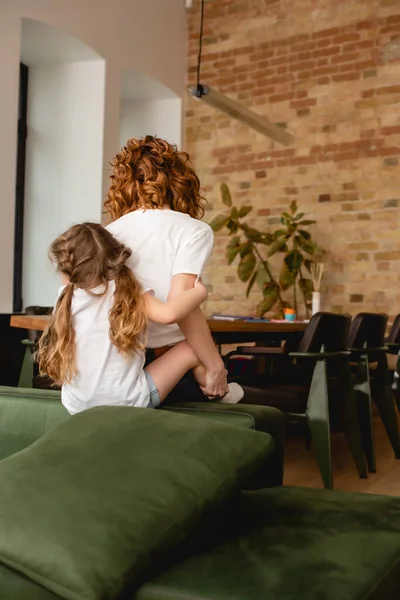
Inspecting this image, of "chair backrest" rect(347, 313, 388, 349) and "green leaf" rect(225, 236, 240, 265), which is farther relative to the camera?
"green leaf" rect(225, 236, 240, 265)

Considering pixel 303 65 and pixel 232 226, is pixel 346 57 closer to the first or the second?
pixel 303 65

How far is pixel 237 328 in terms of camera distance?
3709 millimetres

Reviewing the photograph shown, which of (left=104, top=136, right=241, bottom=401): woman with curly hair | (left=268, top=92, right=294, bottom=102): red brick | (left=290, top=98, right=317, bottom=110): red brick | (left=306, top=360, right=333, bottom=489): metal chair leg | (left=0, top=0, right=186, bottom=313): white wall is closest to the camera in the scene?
(left=104, top=136, right=241, bottom=401): woman with curly hair

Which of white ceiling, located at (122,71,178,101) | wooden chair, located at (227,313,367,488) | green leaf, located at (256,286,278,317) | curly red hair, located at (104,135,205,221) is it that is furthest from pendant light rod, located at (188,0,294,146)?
curly red hair, located at (104,135,205,221)

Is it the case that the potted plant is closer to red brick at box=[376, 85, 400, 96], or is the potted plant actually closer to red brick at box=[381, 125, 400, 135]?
red brick at box=[381, 125, 400, 135]

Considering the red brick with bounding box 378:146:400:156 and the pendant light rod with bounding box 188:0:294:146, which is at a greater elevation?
the pendant light rod with bounding box 188:0:294:146

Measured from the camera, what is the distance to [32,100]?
665 centimetres

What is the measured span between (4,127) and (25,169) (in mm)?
1305

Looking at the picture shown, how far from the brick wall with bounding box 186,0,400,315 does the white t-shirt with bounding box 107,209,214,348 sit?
4528 mm

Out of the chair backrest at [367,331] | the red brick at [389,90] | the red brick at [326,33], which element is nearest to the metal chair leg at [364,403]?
the chair backrest at [367,331]

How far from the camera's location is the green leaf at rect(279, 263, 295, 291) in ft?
21.0

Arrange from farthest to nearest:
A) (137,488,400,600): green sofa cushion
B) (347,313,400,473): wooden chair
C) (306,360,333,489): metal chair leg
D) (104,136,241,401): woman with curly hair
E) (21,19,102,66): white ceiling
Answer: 1. (21,19,102,66): white ceiling
2. (347,313,400,473): wooden chair
3. (306,360,333,489): metal chair leg
4. (104,136,241,401): woman with curly hair
5. (137,488,400,600): green sofa cushion

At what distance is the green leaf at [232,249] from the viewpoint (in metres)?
6.60

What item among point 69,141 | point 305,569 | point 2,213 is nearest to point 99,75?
point 69,141
